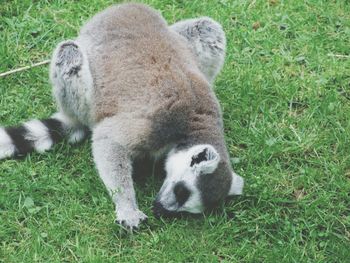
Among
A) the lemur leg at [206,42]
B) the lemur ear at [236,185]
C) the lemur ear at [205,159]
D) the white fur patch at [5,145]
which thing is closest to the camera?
the lemur ear at [205,159]

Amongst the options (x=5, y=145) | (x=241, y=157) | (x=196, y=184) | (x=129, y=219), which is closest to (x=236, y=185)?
(x=196, y=184)

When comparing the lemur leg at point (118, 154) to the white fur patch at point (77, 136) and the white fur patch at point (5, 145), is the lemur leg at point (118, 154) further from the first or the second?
the white fur patch at point (5, 145)

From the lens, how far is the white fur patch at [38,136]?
5.57 meters

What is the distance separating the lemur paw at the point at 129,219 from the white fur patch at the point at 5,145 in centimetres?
109

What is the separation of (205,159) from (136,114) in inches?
28.6

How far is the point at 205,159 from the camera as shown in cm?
495

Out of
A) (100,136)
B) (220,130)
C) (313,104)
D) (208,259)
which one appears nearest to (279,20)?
(313,104)

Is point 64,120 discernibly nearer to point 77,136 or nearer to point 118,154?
point 77,136

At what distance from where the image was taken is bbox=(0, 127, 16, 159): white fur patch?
548cm

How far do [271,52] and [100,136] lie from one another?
2324 millimetres

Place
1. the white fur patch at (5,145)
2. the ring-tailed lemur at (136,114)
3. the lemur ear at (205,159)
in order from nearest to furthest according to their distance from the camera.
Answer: the lemur ear at (205,159), the ring-tailed lemur at (136,114), the white fur patch at (5,145)

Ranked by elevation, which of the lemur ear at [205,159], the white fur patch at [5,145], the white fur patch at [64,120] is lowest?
the white fur patch at [64,120]

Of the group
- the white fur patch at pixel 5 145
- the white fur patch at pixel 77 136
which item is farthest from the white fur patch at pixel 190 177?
the white fur patch at pixel 5 145

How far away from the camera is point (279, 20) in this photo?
7.33 m
